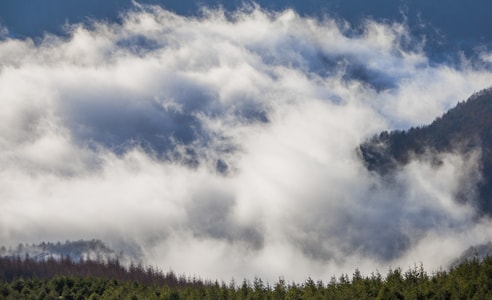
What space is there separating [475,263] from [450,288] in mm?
23862

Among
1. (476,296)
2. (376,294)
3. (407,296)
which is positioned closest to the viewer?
(476,296)

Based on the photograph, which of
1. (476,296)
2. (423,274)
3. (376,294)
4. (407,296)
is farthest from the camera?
(423,274)

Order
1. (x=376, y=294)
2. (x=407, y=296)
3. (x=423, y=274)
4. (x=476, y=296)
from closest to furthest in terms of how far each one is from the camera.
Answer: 1. (x=476, y=296)
2. (x=407, y=296)
3. (x=376, y=294)
4. (x=423, y=274)

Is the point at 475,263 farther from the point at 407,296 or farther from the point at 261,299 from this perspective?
the point at 261,299

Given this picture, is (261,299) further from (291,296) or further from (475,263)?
(475,263)

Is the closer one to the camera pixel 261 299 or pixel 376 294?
pixel 376 294

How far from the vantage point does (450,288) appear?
165m

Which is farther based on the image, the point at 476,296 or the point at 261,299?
the point at 261,299

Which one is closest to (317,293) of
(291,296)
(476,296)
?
(291,296)

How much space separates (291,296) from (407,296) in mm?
40981

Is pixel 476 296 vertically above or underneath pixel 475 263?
underneath

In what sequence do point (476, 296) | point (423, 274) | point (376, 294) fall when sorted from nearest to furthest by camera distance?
1. point (476, 296)
2. point (376, 294)
3. point (423, 274)

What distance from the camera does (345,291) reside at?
184 m

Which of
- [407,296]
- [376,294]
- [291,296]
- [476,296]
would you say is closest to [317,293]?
[291,296]
